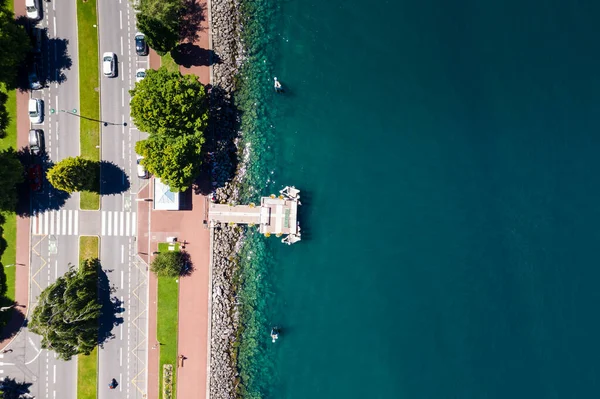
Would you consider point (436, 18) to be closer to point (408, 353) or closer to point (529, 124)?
point (529, 124)

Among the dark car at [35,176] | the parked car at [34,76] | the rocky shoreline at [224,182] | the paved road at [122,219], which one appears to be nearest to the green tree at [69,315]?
the paved road at [122,219]

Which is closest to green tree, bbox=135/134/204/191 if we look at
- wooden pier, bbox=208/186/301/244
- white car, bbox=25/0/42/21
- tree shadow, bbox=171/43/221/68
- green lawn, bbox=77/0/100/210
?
wooden pier, bbox=208/186/301/244

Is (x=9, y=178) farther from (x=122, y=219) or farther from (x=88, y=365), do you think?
(x=88, y=365)

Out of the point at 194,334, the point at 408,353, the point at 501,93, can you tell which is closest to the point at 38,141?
the point at 194,334

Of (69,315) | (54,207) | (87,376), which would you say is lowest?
(87,376)

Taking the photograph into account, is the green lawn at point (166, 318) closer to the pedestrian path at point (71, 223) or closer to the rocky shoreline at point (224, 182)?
the rocky shoreline at point (224, 182)

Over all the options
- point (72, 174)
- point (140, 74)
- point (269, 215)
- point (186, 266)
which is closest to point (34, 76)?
point (140, 74)

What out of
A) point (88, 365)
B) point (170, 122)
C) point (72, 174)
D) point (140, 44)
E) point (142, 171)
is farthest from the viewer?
point (88, 365)
